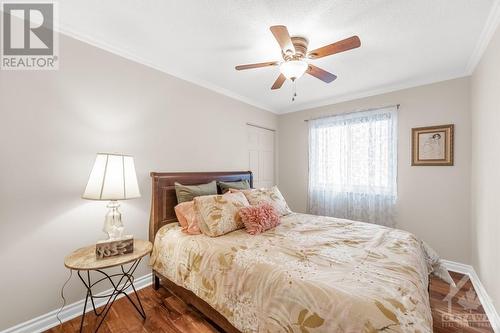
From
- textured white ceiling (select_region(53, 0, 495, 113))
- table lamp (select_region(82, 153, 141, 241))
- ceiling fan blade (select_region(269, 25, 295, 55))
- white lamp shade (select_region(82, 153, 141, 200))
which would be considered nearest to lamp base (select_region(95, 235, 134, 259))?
table lamp (select_region(82, 153, 141, 241))

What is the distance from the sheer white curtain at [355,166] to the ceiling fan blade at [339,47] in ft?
6.48

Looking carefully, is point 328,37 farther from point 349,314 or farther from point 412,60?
point 349,314

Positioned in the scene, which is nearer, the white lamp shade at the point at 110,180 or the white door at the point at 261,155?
the white lamp shade at the point at 110,180

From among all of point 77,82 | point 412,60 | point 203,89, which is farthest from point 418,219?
point 77,82

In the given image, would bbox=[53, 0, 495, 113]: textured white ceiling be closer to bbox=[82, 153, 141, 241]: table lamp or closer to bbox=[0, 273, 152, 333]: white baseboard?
bbox=[82, 153, 141, 241]: table lamp

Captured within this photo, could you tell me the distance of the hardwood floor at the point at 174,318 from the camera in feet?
5.53

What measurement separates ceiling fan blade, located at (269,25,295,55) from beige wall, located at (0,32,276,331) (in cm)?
155

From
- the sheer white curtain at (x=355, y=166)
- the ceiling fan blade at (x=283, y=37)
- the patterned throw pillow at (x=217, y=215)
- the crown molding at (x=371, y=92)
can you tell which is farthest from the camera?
the sheer white curtain at (x=355, y=166)

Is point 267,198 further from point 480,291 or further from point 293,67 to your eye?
point 480,291

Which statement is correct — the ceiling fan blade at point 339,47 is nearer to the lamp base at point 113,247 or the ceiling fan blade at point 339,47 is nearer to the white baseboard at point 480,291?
the lamp base at point 113,247

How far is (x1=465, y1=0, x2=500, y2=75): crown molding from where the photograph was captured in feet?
5.22

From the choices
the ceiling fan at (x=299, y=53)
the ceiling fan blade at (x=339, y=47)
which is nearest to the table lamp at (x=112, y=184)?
the ceiling fan at (x=299, y=53)

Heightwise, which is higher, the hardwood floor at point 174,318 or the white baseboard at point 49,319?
the white baseboard at point 49,319

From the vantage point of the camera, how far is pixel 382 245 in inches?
65.9
